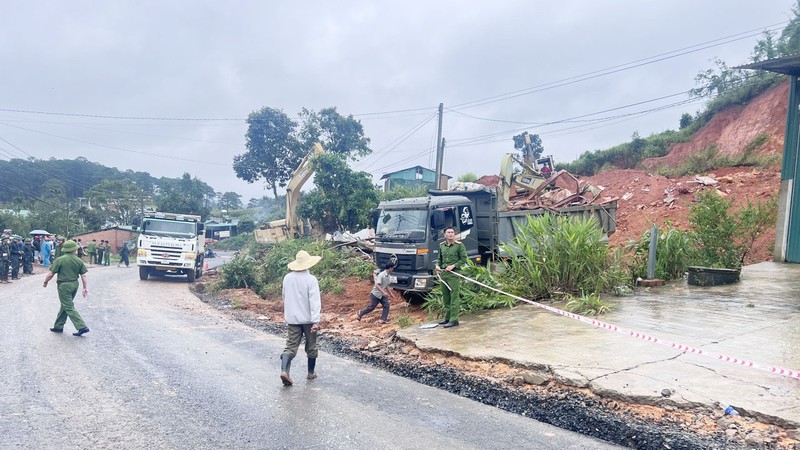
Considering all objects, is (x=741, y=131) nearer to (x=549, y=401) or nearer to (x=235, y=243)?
(x=549, y=401)

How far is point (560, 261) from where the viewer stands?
9.47 meters

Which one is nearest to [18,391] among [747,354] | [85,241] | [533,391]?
[533,391]

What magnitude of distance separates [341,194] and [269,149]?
24149 millimetres

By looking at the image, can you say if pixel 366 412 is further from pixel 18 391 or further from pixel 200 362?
A: pixel 18 391

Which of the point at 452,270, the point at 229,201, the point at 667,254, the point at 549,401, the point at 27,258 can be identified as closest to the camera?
the point at 549,401

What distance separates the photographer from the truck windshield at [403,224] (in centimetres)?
1036

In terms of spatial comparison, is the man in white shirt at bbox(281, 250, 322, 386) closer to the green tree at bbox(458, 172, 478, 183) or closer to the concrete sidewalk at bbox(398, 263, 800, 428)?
the concrete sidewalk at bbox(398, 263, 800, 428)

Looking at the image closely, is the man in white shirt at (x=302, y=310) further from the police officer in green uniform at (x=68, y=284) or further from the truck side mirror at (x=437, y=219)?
the truck side mirror at (x=437, y=219)

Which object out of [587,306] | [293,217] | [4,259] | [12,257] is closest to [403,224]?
[587,306]

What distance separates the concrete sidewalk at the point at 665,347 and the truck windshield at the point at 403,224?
218 cm

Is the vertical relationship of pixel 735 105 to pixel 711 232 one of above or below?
above

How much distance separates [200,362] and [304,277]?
2.06 m

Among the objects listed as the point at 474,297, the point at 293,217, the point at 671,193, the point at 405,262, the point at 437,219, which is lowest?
the point at 474,297

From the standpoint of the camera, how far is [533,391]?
17.5 ft
